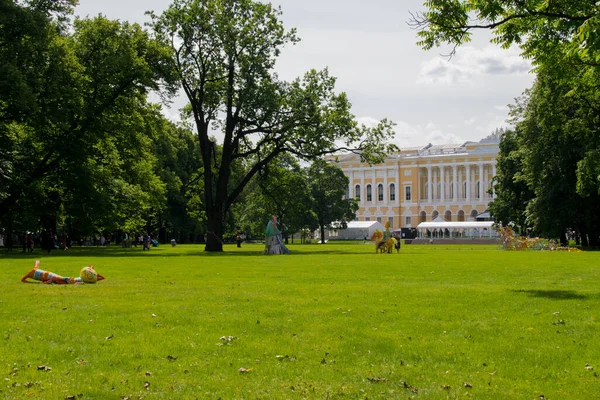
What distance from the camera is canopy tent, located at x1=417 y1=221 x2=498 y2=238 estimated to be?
89.1 meters

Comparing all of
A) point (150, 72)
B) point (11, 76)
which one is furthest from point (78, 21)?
point (11, 76)

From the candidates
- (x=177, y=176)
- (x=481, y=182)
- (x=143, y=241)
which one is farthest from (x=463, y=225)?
(x=143, y=241)

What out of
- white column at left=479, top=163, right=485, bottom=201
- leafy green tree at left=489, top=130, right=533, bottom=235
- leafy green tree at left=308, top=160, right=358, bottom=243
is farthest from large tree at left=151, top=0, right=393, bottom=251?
white column at left=479, top=163, right=485, bottom=201

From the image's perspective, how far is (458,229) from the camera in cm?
9206

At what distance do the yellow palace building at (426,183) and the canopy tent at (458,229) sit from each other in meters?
21.2

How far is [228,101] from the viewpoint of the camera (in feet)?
133

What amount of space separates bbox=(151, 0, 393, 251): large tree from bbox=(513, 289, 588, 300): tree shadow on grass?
87.8 feet

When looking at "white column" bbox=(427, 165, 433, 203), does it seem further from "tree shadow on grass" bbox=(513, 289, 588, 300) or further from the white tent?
"tree shadow on grass" bbox=(513, 289, 588, 300)

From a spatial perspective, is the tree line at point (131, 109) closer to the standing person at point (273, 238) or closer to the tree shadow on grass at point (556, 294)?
the standing person at point (273, 238)

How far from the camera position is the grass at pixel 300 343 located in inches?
240

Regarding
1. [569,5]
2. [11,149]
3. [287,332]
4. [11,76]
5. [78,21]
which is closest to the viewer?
[287,332]

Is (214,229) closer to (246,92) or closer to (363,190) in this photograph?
(246,92)

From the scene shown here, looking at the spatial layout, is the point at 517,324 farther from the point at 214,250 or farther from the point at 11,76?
the point at 214,250

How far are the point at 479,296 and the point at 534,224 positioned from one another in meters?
35.5
